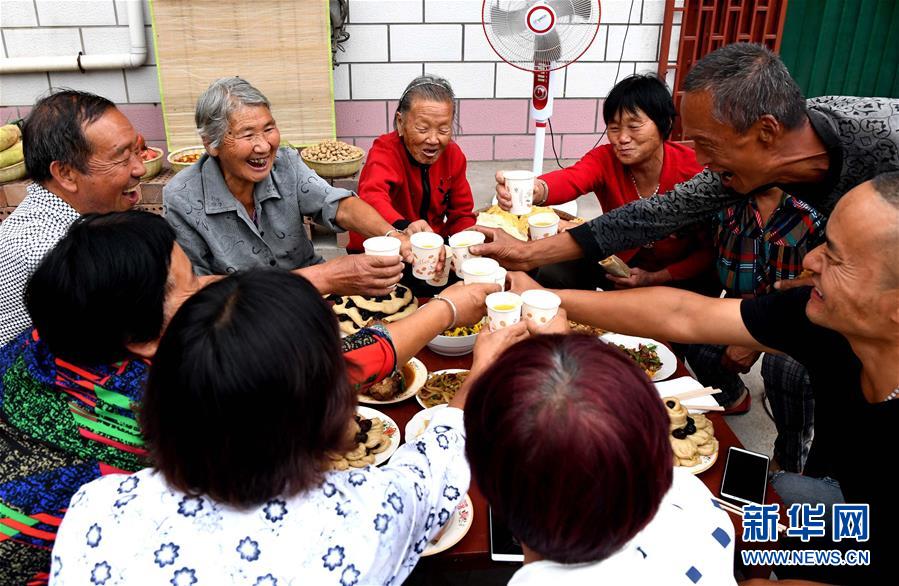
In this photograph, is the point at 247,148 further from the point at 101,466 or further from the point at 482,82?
the point at 482,82

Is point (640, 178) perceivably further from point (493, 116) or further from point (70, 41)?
point (70, 41)

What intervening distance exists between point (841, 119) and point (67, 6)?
5371 millimetres

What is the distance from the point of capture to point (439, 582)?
269 centimetres

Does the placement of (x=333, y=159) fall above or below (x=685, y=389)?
above

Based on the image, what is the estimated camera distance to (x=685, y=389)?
2.29 meters

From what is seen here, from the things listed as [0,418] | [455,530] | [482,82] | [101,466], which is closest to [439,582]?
[455,530]

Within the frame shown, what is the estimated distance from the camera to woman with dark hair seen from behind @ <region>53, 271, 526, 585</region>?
48.6 inches

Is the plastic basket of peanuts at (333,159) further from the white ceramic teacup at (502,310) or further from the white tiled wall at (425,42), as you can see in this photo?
the white ceramic teacup at (502,310)

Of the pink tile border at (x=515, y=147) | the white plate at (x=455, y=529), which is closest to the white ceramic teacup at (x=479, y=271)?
the white plate at (x=455, y=529)

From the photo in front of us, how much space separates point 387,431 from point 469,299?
52 cm

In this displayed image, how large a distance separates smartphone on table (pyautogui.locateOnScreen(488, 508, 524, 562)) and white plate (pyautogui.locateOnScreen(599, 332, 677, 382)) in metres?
0.93

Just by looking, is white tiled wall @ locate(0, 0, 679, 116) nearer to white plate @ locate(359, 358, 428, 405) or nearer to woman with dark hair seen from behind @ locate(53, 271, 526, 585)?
white plate @ locate(359, 358, 428, 405)

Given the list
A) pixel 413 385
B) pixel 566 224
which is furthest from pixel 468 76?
pixel 413 385

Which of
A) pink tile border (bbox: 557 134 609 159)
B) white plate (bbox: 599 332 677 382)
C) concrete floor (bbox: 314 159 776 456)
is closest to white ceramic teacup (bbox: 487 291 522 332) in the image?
white plate (bbox: 599 332 677 382)
